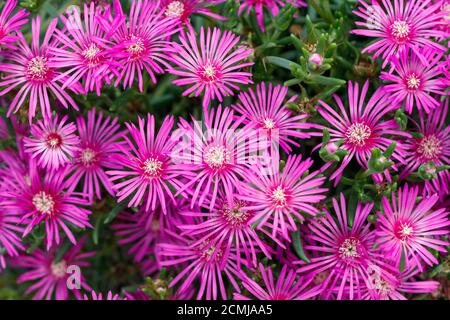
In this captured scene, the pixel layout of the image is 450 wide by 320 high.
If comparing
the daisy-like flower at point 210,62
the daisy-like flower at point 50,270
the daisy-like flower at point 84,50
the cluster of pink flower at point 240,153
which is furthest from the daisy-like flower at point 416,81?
the daisy-like flower at point 50,270

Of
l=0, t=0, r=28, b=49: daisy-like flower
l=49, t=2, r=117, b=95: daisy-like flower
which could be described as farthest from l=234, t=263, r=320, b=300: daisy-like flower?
l=0, t=0, r=28, b=49: daisy-like flower

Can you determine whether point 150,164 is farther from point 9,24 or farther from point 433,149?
point 433,149

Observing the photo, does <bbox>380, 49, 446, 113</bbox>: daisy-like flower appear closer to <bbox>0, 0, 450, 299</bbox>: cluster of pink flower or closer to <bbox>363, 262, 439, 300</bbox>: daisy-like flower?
<bbox>0, 0, 450, 299</bbox>: cluster of pink flower

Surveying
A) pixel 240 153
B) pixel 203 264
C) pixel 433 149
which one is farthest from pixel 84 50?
pixel 433 149

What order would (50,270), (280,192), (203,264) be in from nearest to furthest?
(280,192) < (203,264) < (50,270)

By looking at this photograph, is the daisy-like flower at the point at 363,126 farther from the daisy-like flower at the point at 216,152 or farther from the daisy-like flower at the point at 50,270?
the daisy-like flower at the point at 50,270

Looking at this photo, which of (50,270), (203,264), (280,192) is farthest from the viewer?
(50,270)

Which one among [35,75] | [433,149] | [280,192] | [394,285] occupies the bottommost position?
[394,285]

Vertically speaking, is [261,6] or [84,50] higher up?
[261,6]
